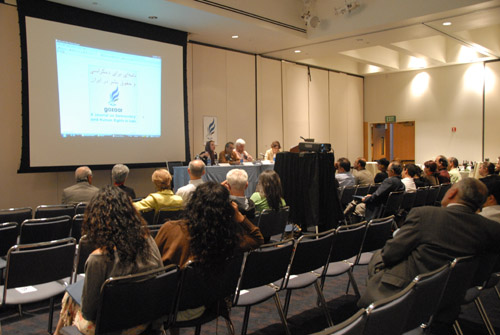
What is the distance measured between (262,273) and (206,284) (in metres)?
0.49

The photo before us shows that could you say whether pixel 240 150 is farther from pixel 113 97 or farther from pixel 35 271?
pixel 35 271

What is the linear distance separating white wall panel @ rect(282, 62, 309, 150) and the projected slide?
4.45 metres

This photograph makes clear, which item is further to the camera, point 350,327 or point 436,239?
point 436,239

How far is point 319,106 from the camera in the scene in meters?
13.1

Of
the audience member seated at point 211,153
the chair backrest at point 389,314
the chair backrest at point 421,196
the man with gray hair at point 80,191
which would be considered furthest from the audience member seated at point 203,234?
the audience member seated at point 211,153

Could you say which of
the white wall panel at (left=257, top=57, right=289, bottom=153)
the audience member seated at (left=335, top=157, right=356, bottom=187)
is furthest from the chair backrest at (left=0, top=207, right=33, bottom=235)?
the white wall panel at (left=257, top=57, right=289, bottom=153)

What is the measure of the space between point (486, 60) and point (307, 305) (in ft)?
37.5

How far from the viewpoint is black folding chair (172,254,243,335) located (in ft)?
7.90

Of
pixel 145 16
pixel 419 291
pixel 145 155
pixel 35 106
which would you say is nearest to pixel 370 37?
pixel 145 16

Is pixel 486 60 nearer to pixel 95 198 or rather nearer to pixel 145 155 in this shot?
pixel 145 155

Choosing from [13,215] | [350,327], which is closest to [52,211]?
[13,215]

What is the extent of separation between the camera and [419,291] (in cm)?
213

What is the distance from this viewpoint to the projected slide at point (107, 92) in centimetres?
707

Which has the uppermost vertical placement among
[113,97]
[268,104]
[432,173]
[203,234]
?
[268,104]
